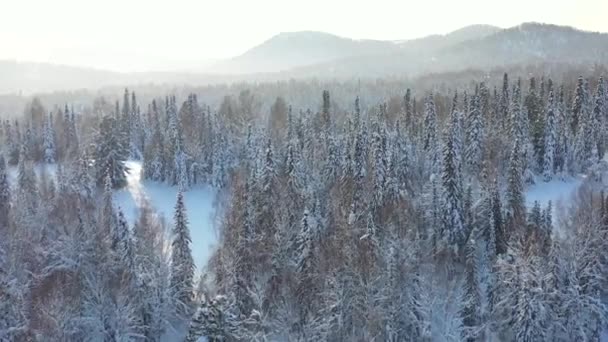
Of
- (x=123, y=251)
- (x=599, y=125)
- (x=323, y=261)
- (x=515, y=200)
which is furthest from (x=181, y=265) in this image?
(x=599, y=125)

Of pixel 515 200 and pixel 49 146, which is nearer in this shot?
pixel 515 200

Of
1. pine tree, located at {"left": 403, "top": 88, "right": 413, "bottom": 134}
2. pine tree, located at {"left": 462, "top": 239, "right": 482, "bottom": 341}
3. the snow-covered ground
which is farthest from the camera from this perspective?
pine tree, located at {"left": 403, "top": 88, "right": 413, "bottom": 134}

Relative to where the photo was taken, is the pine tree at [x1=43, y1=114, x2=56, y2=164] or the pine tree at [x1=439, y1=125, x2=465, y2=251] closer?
the pine tree at [x1=439, y1=125, x2=465, y2=251]

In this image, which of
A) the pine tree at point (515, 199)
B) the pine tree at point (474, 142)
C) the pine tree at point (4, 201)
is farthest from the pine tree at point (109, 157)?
the pine tree at point (515, 199)

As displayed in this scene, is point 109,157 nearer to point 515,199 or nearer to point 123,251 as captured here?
point 123,251

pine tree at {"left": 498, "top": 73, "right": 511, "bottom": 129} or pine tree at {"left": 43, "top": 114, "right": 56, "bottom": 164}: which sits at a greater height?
pine tree at {"left": 498, "top": 73, "right": 511, "bottom": 129}

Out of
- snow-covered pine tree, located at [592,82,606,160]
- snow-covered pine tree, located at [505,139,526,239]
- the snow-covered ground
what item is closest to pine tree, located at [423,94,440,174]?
snow-covered pine tree, located at [505,139,526,239]

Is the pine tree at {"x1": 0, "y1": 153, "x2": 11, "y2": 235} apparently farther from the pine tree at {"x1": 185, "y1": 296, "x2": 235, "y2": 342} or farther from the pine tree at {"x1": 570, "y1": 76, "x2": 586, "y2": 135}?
the pine tree at {"x1": 570, "y1": 76, "x2": 586, "y2": 135}
